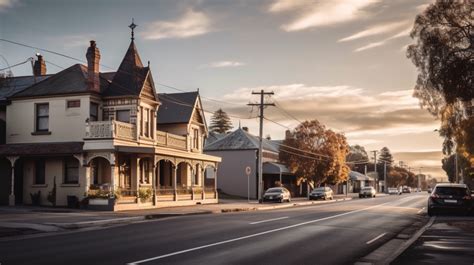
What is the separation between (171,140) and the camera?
4225 centimetres

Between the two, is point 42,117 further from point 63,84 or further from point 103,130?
point 103,130

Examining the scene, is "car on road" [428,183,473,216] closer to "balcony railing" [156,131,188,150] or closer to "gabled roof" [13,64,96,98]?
"balcony railing" [156,131,188,150]

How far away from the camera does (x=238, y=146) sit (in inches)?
2472

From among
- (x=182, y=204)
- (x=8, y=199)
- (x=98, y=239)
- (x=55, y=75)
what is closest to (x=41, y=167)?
(x=8, y=199)

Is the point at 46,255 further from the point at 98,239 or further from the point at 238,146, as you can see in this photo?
the point at 238,146

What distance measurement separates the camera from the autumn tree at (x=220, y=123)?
14612cm

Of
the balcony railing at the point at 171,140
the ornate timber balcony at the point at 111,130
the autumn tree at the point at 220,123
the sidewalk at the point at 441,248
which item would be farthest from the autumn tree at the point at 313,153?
the autumn tree at the point at 220,123

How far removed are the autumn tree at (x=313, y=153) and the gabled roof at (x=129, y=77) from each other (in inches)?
1197

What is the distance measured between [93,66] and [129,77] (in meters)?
2.37

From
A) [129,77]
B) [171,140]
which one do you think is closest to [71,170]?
[129,77]

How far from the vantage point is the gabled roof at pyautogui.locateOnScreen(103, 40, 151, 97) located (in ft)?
121

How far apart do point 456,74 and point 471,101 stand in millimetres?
2975

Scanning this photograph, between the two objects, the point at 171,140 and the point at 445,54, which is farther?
the point at 171,140

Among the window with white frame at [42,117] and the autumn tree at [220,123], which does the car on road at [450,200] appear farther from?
the autumn tree at [220,123]
